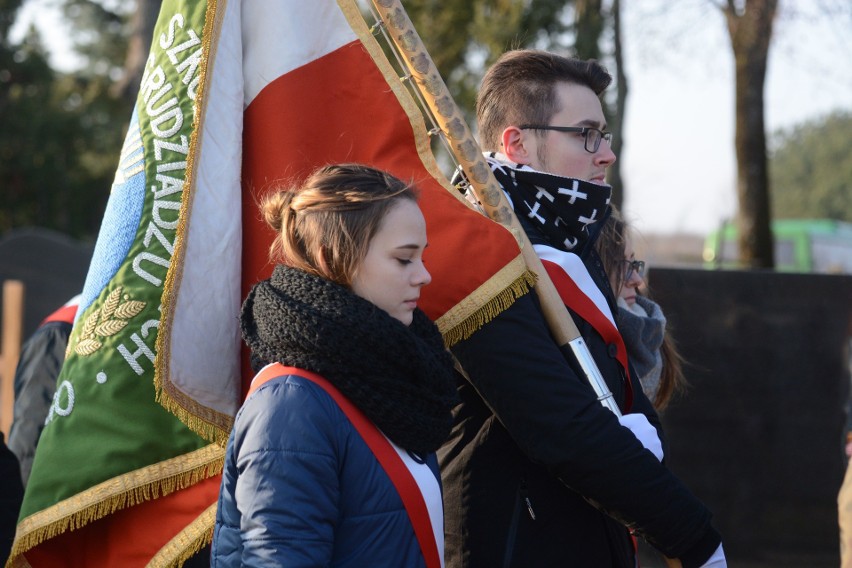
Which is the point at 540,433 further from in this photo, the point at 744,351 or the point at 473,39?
the point at 473,39

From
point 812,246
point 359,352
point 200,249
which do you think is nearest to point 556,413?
point 359,352

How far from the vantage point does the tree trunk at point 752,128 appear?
10891 millimetres

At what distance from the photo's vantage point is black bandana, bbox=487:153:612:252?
8.71 ft

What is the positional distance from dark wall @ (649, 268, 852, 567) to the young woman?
4.17 meters

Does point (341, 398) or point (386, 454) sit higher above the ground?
point (341, 398)

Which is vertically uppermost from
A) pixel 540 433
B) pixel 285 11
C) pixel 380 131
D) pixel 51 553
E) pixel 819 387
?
pixel 285 11

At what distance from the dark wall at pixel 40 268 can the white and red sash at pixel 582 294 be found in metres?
8.36

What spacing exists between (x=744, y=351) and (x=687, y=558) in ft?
12.8

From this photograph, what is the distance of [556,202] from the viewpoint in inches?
105

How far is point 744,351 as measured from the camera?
6129mm

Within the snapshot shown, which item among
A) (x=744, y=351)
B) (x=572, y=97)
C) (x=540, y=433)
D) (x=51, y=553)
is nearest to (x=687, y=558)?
(x=540, y=433)

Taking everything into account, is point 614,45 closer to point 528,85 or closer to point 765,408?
point 765,408

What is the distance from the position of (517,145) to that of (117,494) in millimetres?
1344

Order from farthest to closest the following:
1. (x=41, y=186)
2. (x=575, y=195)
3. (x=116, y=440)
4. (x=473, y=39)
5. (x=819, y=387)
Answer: (x=41, y=186) < (x=473, y=39) < (x=819, y=387) < (x=575, y=195) < (x=116, y=440)
